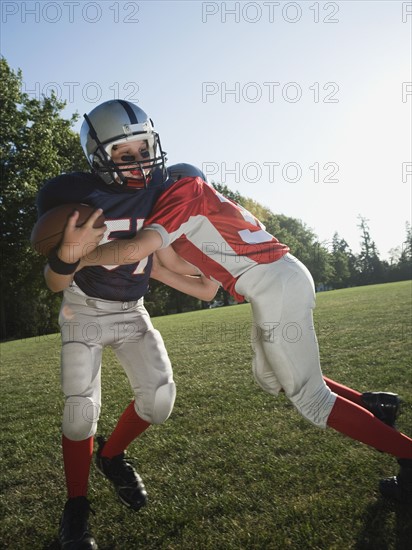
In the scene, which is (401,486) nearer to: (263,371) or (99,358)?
(263,371)

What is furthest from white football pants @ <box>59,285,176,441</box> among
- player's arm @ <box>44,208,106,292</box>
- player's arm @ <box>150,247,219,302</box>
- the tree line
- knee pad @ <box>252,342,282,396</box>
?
the tree line

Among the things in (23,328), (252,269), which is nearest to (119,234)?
(252,269)

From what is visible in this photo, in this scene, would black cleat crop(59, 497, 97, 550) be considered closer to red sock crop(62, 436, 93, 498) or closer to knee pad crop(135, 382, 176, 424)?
A: red sock crop(62, 436, 93, 498)

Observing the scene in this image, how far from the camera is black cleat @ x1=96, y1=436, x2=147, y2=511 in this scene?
2283 millimetres

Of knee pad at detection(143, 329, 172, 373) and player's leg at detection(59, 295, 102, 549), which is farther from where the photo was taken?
knee pad at detection(143, 329, 172, 373)

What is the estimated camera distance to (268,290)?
2.16 metres

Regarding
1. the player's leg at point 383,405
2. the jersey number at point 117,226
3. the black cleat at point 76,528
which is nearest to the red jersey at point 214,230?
the jersey number at point 117,226

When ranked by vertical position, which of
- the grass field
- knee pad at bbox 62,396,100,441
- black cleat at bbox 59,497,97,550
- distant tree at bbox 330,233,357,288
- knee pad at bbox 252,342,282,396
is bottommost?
distant tree at bbox 330,233,357,288

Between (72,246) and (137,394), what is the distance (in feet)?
3.18

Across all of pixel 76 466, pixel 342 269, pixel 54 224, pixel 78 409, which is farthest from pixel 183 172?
pixel 342 269

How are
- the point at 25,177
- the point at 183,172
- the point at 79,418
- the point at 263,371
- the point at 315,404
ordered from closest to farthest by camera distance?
the point at 315,404, the point at 79,418, the point at 263,371, the point at 183,172, the point at 25,177

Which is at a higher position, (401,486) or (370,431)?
(370,431)

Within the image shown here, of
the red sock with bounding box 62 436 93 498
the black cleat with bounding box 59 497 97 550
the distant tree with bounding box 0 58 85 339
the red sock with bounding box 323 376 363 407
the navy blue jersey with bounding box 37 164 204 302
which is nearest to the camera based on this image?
the black cleat with bounding box 59 497 97 550

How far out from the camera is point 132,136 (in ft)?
8.16
